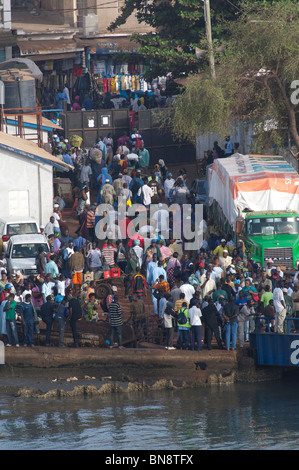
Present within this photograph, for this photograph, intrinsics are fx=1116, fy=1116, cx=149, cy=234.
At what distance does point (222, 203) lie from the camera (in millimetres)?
32750

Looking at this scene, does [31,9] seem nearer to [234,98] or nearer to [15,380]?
[234,98]

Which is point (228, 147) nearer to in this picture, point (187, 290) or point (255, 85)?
point (255, 85)

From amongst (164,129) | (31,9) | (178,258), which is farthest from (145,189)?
(31,9)

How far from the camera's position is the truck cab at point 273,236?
2897cm

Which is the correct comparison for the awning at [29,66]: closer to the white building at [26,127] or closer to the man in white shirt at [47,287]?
the white building at [26,127]

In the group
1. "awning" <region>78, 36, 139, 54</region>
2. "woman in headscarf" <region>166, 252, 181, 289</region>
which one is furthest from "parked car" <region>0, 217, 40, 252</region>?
"awning" <region>78, 36, 139, 54</region>

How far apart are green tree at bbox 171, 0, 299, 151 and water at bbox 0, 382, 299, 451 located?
44.0ft

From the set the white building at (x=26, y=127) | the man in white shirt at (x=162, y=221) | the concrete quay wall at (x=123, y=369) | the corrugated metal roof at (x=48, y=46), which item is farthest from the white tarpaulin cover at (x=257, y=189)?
the corrugated metal roof at (x=48, y=46)

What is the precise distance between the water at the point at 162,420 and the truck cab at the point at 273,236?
4701 millimetres

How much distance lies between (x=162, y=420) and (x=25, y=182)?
14.4m

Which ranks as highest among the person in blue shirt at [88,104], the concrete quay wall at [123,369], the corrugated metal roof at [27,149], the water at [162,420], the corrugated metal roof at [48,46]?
the corrugated metal roof at [48,46]

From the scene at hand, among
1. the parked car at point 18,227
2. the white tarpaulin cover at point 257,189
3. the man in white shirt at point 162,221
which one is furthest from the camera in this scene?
the man in white shirt at point 162,221

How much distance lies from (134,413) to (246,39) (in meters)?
16.8

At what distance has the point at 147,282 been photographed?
2817cm
